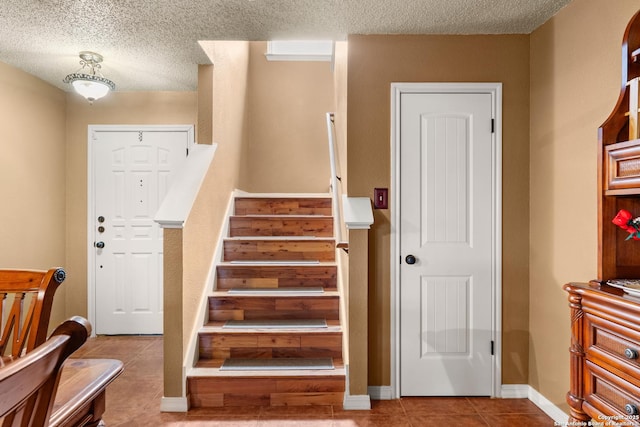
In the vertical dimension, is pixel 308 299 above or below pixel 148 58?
below

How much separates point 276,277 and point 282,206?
3.79ft

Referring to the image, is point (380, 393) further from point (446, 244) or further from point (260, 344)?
point (446, 244)

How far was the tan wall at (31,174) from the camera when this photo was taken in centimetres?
323

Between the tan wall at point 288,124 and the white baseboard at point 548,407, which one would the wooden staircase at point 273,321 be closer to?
the white baseboard at point 548,407

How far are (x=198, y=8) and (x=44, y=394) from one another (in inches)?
87.2

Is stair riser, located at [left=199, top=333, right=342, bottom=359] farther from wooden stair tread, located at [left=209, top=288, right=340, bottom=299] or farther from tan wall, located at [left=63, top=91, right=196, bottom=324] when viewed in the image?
tan wall, located at [left=63, top=91, right=196, bottom=324]

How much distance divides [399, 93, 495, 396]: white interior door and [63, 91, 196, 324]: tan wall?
243 centimetres

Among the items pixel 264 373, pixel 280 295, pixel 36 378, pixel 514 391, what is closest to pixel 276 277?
pixel 280 295

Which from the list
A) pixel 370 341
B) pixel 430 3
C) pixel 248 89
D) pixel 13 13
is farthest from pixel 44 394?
pixel 248 89

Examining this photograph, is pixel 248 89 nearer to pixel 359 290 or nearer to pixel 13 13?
pixel 13 13

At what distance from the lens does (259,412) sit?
2.44 m

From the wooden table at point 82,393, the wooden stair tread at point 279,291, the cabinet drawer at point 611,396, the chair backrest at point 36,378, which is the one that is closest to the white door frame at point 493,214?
the wooden stair tread at point 279,291

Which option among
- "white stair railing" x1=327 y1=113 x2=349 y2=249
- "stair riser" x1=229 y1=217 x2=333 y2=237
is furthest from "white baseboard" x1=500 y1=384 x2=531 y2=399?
"stair riser" x1=229 y1=217 x2=333 y2=237

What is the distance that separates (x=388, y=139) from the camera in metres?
A: 2.64
